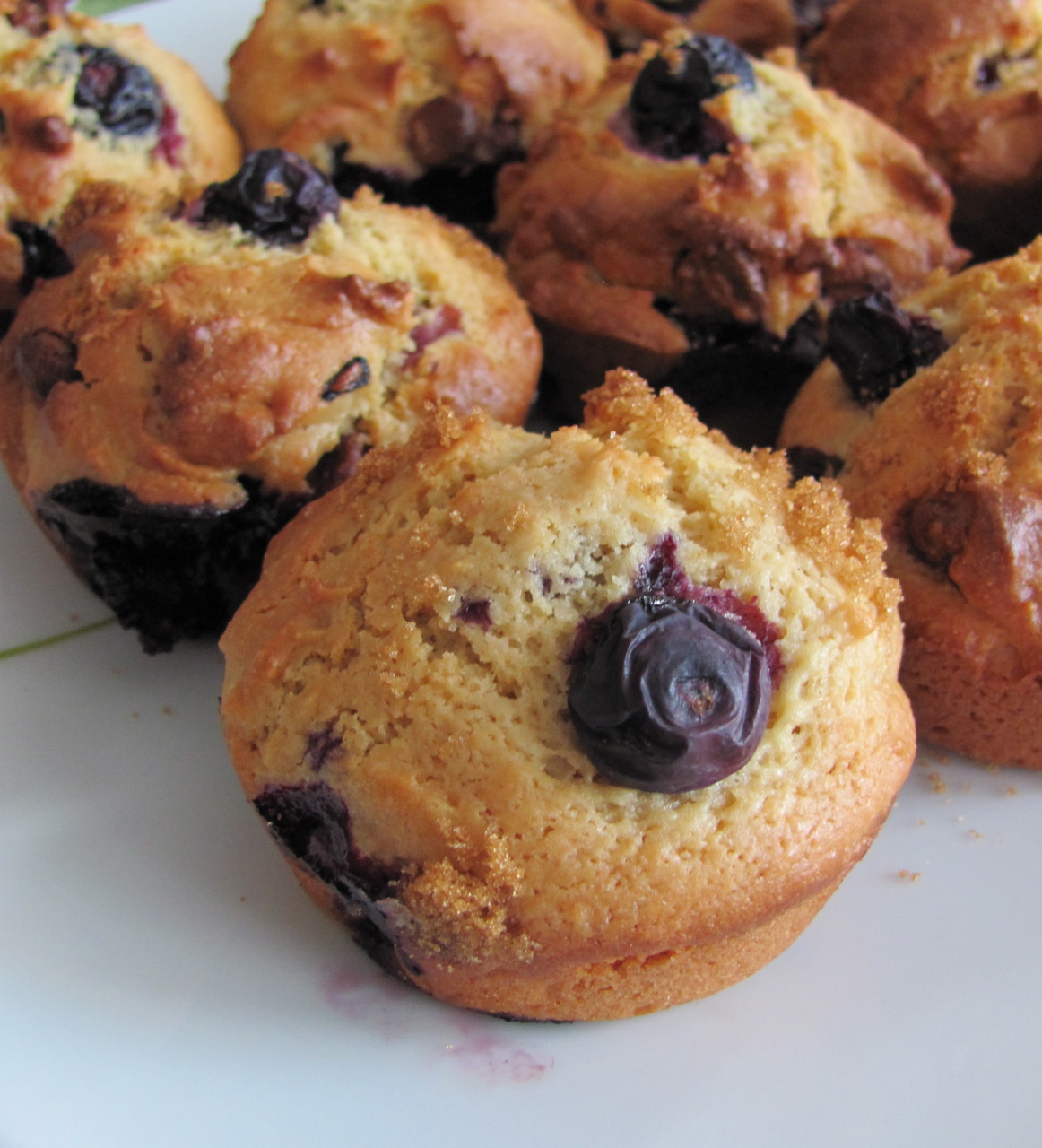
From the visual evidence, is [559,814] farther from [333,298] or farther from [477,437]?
[333,298]

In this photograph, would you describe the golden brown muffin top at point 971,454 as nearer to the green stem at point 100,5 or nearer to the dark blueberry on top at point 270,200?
the dark blueberry on top at point 270,200

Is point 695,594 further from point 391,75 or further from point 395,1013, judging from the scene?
point 391,75

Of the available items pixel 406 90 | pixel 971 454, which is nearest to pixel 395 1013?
pixel 971 454

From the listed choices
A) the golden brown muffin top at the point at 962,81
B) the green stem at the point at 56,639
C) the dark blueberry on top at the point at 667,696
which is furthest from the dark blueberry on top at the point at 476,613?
the golden brown muffin top at the point at 962,81

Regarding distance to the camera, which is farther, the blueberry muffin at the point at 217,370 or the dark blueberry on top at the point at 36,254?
the dark blueberry on top at the point at 36,254

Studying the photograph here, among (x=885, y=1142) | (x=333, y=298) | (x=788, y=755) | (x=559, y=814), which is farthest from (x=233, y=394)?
(x=885, y=1142)

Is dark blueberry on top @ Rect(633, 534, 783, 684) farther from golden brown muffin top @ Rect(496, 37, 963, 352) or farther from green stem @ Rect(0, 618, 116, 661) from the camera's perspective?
green stem @ Rect(0, 618, 116, 661)
